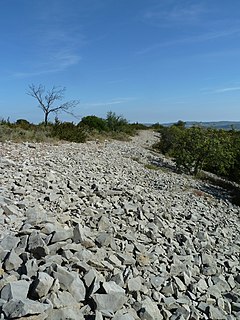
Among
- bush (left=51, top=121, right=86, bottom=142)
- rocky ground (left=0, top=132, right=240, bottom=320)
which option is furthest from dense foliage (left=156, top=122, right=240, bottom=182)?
rocky ground (left=0, top=132, right=240, bottom=320)

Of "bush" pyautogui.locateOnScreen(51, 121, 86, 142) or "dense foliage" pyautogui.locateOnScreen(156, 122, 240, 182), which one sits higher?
"bush" pyautogui.locateOnScreen(51, 121, 86, 142)

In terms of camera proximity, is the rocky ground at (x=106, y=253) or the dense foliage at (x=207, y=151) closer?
the rocky ground at (x=106, y=253)

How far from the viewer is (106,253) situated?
4.76 m

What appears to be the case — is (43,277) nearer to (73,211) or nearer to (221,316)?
(221,316)

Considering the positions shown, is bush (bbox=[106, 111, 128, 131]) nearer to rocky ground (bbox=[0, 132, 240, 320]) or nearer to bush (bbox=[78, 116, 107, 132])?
bush (bbox=[78, 116, 107, 132])

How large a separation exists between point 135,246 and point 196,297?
1309 mm

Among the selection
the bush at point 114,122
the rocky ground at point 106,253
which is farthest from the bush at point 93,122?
the rocky ground at point 106,253

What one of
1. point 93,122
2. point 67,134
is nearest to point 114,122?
point 93,122

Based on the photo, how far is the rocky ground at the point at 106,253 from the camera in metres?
3.46

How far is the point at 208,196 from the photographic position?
11.4 meters

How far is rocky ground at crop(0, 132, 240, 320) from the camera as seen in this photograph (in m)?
3.46

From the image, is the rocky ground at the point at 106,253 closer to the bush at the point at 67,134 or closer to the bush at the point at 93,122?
the bush at the point at 67,134

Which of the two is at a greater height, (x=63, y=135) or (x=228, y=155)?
(x=63, y=135)

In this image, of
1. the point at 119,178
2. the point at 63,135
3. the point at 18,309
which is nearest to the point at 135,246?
the point at 18,309
